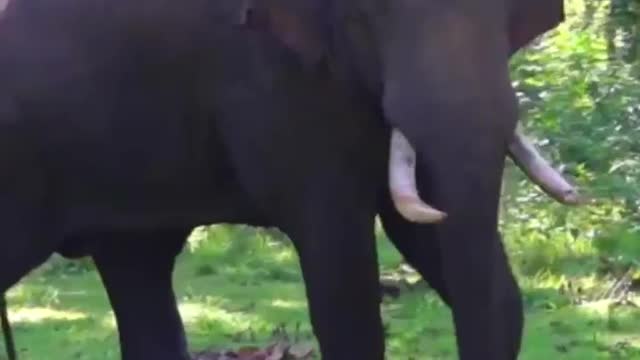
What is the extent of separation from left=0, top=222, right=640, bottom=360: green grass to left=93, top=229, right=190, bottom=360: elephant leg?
51.2 inches

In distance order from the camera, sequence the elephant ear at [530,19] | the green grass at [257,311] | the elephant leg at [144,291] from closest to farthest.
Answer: the elephant ear at [530,19] → the elephant leg at [144,291] → the green grass at [257,311]

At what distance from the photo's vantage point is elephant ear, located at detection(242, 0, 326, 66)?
5.23 meters

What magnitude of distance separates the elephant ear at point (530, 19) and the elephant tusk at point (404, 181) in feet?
1.27

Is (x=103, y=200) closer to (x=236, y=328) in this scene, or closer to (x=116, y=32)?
(x=116, y=32)

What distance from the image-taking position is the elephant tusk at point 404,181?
191 inches

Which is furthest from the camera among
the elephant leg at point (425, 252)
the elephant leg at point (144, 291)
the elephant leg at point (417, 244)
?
the elephant leg at point (144, 291)

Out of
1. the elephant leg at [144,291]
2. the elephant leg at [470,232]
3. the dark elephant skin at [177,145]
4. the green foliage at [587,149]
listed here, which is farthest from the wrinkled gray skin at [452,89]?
the green foliage at [587,149]

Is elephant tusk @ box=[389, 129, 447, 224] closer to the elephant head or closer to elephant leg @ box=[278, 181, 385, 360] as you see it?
the elephant head

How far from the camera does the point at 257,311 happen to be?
8.83 m

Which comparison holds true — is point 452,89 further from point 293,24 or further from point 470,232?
point 293,24

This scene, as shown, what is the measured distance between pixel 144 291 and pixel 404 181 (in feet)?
5.32

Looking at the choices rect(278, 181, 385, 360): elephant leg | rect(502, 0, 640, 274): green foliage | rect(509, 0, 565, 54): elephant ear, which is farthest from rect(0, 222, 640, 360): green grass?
rect(509, 0, 565, 54): elephant ear

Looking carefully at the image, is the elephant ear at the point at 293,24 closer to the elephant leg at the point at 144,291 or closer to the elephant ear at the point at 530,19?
the elephant ear at the point at 530,19

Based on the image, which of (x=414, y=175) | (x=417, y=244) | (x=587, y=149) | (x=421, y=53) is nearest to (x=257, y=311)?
(x=587, y=149)
